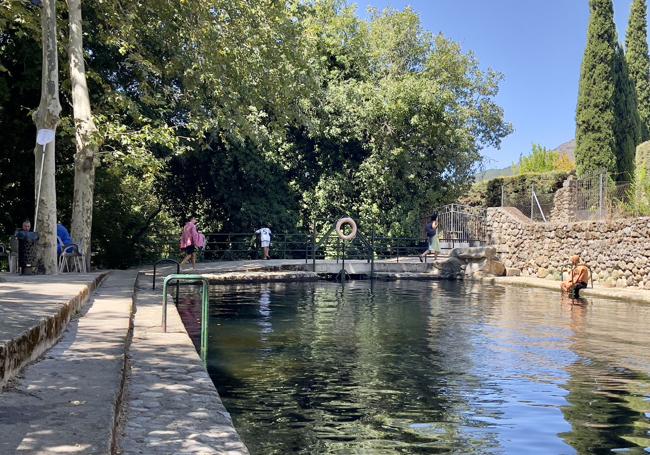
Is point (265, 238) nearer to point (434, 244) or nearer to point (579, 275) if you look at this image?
point (434, 244)

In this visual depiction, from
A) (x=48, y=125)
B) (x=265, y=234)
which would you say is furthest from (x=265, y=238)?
(x=48, y=125)

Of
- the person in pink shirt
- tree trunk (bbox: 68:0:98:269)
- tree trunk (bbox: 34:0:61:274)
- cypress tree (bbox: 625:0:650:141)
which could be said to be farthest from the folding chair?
Answer: cypress tree (bbox: 625:0:650:141)

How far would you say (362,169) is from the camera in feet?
105

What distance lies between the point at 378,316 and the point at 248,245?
16738 mm

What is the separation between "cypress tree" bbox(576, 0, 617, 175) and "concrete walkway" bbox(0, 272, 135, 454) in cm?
2954

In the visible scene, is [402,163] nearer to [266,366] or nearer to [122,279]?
[122,279]

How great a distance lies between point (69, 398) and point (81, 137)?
14.2 metres

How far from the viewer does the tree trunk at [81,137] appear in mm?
17203

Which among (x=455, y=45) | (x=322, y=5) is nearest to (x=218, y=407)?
(x=322, y=5)

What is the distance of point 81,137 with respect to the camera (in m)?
17.7

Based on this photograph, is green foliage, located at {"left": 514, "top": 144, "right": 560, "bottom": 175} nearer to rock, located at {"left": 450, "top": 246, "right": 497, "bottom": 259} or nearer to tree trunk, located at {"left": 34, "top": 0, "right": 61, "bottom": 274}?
rock, located at {"left": 450, "top": 246, "right": 497, "bottom": 259}

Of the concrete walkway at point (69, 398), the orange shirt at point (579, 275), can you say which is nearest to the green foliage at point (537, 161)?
the orange shirt at point (579, 275)

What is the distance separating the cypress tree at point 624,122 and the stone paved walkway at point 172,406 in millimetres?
30894

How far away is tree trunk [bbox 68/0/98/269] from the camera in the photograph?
56.4 feet
